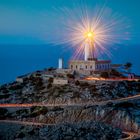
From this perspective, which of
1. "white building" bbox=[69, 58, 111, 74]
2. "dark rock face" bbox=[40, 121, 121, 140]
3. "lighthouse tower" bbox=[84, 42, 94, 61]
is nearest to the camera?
"dark rock face" bbox=[40, 121, 121, 140]

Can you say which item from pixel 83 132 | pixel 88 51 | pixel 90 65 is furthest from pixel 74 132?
pixel 88 51

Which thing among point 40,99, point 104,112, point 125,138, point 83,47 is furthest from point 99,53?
point 125,138

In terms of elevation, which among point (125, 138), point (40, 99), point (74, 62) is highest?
point (74, 62)

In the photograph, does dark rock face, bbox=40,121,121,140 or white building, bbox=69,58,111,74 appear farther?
white building, bbox=69,58,111,74

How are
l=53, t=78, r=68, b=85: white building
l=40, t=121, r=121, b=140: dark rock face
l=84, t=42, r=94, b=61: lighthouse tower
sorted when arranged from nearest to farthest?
l=40, t=121, r=121, b=140: dark rock face → l=53, t=78, r=68, b=85: white building → l=84, t=42, r=94, b=61: lighthouse tower

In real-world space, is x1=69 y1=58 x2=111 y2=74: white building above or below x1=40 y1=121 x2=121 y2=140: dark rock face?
above

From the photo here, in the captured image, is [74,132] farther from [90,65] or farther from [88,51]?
[88,51]

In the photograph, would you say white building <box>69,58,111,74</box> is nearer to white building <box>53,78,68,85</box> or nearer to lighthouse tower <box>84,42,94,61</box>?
lighthouse tower <box>84,42,94,61</box>

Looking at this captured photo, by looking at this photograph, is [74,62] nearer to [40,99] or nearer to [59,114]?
[40,99]

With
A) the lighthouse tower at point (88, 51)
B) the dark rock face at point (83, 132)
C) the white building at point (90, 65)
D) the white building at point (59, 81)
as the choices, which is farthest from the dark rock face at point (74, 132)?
the lighthouse tower at point (88, 51)

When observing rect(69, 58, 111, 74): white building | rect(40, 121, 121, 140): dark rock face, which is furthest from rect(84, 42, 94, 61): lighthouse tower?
rect(40, 121, 121, 140): dark rock face

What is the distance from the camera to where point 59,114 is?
78.5 metres

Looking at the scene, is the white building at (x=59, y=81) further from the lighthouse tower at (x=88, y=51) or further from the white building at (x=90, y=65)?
the lighthouse tower at (x=88, y=51)

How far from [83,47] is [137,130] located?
1295 inches
